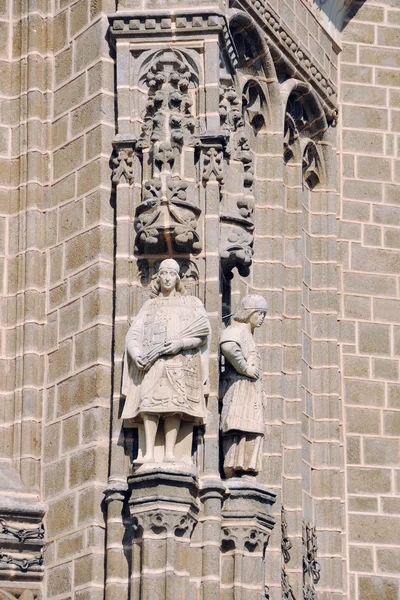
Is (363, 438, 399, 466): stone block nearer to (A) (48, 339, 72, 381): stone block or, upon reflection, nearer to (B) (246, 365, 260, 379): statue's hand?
(B) (246, 365, 260, 379): statue's hand

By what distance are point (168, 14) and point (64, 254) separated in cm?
224

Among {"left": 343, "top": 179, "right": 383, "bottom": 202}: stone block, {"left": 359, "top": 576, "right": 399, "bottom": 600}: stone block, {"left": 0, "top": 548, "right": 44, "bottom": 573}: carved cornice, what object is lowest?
{"left": 0, "top": 548, "right": 44, "bottom": 573}: carved cornice

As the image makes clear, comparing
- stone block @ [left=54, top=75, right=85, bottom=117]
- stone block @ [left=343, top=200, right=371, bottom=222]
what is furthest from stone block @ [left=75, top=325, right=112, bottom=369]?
stone block @ [left=343, top=200, right=371, bottom=222]

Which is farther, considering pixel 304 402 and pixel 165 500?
pixel 304 402

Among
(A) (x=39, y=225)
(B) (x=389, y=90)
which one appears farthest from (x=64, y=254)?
(B) (x=389, y=90)

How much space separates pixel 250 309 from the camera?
19.8 metres

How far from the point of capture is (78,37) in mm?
20859

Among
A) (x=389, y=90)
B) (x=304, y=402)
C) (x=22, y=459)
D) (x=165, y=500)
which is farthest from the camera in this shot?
(x=389, y=90)

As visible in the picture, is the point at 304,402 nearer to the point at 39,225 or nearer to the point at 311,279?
the point at 311,279

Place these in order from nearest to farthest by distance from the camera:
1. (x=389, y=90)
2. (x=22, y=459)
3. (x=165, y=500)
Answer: (x=165, y=500) < (x=22, y=459) < (x=389, y=90)

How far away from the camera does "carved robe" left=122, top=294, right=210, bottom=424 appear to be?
61.9ft

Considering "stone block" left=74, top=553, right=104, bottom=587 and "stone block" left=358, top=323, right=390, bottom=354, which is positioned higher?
"stone block" left=358, top=323, right=390, bottom=354

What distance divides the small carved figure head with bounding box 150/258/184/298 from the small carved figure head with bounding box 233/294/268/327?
0.67 m

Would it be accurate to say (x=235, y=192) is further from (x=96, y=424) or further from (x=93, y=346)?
(x=96, y=424)
